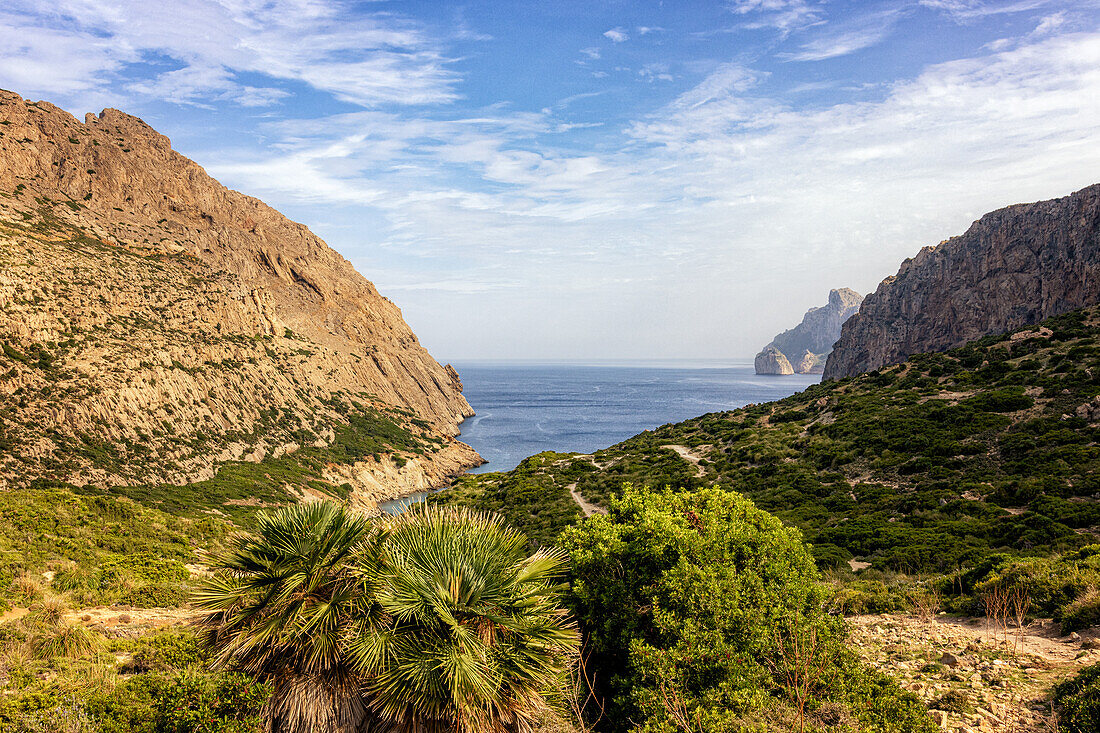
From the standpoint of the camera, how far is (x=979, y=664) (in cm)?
980

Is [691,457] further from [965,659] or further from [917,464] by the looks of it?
[965,659]

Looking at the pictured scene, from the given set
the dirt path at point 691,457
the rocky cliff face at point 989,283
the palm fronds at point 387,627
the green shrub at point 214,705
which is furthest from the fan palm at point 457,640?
the rocky cliff face at point 989,283

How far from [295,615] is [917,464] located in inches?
1293

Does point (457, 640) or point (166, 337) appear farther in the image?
point (166, 337)

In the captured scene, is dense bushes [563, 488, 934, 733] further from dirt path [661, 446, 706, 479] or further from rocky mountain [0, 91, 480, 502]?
rocky mountain [0, 91, 480, 502]

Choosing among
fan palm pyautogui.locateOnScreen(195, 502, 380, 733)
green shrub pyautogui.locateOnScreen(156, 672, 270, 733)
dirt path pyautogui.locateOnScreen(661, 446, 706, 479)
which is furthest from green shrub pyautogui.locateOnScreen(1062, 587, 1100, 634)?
dirt path pyautogui.locateOnScreen(661, 446, 706, 479)

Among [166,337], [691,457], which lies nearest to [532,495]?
[691,457]

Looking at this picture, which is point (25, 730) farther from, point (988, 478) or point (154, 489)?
point (154, 489)

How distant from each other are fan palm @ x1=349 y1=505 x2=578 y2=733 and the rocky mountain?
2118 inches

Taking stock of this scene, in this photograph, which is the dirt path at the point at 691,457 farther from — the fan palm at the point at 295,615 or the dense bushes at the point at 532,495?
the fan palm at the point at 295,615

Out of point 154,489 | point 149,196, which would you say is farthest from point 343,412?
point 149,196

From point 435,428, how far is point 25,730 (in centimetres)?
10930

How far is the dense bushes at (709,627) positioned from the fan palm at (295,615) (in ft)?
16.2

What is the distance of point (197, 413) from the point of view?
63938 millimetres
